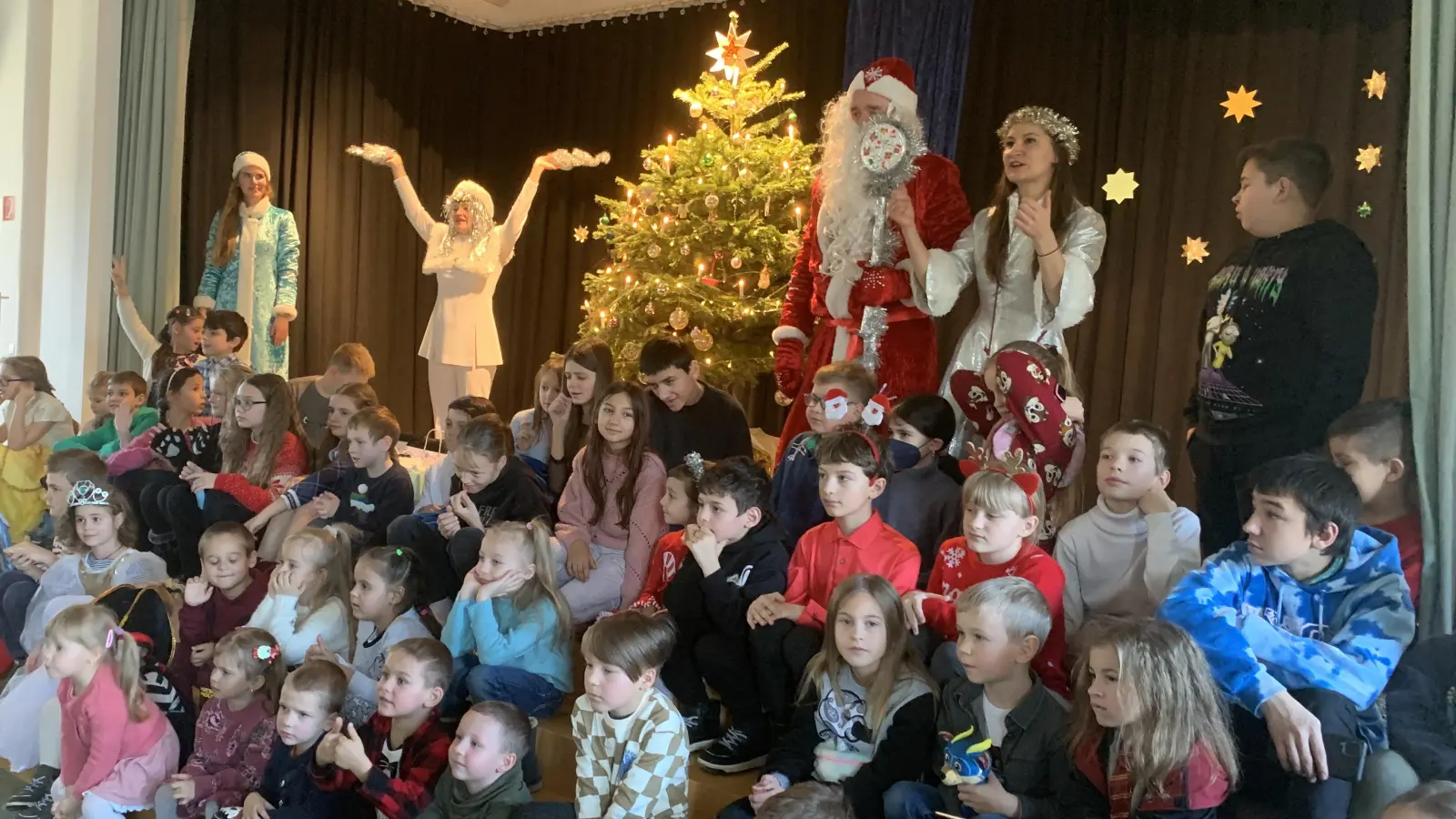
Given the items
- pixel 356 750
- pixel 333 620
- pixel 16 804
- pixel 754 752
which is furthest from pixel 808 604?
pixel 16 804

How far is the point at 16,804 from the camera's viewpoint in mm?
3031

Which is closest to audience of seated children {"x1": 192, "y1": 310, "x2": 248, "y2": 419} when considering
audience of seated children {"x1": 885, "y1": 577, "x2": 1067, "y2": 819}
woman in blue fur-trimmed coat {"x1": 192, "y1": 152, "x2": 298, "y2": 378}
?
woman in blue fur-trimmed coat {"x1": 192, "y1": 152, "x2": 298, "y2": 378}

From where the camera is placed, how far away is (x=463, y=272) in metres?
5.94

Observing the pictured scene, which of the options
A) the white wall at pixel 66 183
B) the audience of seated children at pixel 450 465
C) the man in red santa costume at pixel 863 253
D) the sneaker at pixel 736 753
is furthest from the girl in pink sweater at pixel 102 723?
the white wall at pixel 66 183

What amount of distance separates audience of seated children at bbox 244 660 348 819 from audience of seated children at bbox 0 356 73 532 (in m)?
2.45

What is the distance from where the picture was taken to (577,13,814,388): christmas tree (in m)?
5.23

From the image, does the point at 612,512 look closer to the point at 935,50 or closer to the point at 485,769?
the point at 485,769

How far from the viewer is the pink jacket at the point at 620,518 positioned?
127 inches

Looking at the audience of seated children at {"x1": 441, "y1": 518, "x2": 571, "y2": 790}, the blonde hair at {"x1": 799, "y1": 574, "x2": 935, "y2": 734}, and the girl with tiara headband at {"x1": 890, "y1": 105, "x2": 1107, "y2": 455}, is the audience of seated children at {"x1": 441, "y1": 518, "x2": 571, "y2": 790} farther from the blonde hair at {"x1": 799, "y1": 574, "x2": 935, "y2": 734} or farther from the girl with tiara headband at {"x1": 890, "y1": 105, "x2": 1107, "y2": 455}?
the girl with tiara headband at {"x1": 890, "y1": 105, "x2": 1107, "y2": 455}

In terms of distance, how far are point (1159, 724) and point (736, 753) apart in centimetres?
109

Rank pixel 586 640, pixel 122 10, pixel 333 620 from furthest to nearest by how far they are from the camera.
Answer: pixel 122 10 → pixel 333 620 → pixel 586 640

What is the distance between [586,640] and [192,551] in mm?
2076

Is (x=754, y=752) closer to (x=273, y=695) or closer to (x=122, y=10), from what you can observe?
(x=273, y=695)

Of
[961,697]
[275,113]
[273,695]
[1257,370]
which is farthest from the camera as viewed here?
[275,113]
